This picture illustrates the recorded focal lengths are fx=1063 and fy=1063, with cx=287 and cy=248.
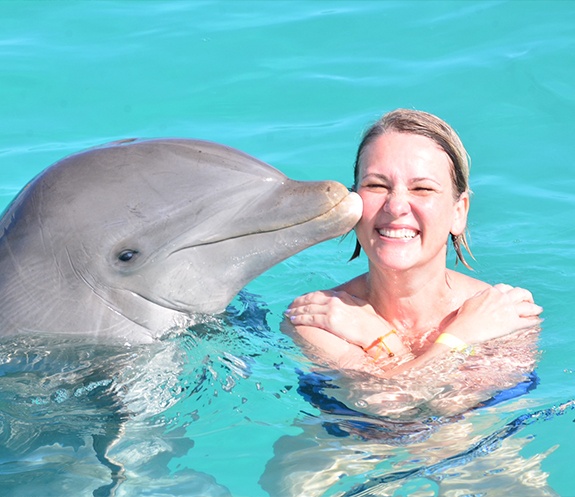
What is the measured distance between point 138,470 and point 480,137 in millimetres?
6219

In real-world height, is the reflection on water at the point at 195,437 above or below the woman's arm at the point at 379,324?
below

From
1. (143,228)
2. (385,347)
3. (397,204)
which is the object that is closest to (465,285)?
(385,347)

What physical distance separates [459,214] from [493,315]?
2.11 feet

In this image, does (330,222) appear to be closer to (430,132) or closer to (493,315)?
(430,132)

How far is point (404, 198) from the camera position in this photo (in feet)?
19.7

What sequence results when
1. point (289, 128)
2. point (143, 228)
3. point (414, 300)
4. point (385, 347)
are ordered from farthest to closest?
point (289, 128), point (414, 300), point (385, 347), point (143, 228)

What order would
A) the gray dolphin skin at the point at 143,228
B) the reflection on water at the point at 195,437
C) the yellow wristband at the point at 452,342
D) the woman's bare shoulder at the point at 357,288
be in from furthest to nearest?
the woman's bare shoulder at the point at 357,288, the yellow wristband at the point at 452,342, the reflection on water at the point at 195,437, the gray dolphin skin at the point at 143,228

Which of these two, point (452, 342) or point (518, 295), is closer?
point (452, 342)

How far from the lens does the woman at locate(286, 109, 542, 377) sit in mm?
6047

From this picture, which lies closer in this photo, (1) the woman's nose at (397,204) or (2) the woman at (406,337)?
(2) the woman at (406,337)

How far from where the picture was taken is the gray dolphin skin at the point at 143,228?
5.28 meters

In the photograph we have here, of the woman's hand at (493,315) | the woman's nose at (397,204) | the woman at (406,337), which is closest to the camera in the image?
the woman at (406,337)

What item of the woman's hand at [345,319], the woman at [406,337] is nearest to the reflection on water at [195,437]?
the woman at [406,337]

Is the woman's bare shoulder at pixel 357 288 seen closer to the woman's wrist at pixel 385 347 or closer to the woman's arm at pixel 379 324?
the woman's arm at pixel 379 324
